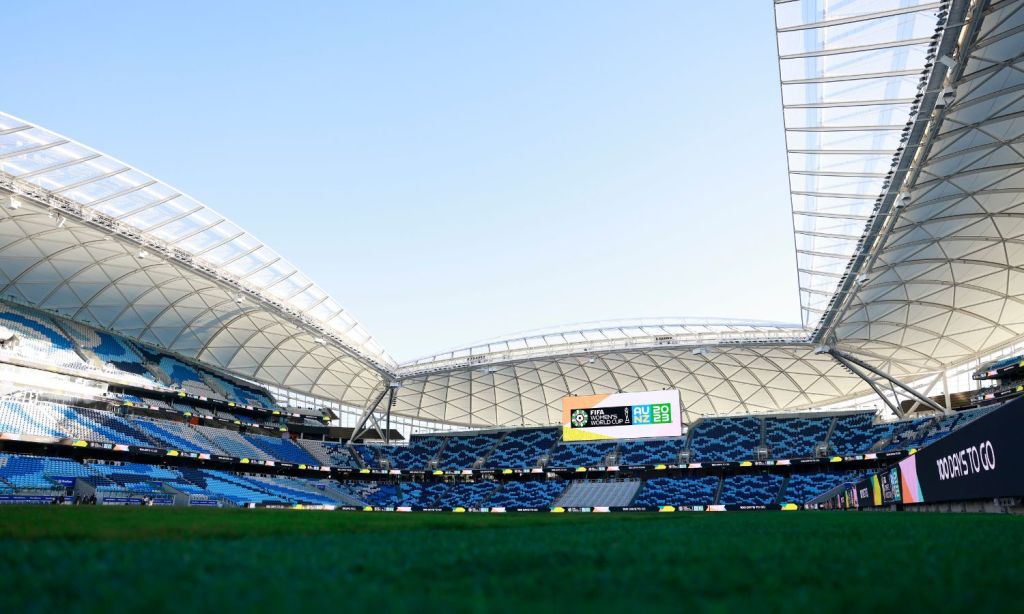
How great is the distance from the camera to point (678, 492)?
52281 millimetres

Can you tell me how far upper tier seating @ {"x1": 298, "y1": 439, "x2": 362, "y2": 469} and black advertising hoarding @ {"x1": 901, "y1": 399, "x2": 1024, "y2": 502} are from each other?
4943cm

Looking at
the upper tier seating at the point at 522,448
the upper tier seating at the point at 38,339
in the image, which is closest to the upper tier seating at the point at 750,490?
the upper tier seating at the point at 522,448

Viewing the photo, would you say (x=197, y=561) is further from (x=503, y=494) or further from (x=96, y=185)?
(x=503, y=494)

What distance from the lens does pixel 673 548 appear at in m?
4.86

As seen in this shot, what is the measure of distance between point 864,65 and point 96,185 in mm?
34201

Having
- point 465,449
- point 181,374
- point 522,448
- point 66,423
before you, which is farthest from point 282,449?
point 522,448

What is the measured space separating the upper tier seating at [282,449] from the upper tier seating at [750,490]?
34753 mm

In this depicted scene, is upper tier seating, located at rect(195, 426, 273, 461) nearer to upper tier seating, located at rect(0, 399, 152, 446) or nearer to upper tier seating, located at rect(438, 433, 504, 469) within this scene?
upper tier seating, located at rect(0, 399, 152, 446)

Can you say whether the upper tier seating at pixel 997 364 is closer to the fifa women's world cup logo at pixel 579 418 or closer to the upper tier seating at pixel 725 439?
the upper tier seating at pixel 725 439

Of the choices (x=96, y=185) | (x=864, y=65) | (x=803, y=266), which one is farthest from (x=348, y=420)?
(x=864, y=65)

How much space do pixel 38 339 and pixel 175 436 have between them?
11.0m

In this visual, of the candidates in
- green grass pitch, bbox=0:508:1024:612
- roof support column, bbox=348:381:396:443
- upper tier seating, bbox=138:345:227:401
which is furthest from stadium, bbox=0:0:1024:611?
roof support column, bbox=348:381:396:443

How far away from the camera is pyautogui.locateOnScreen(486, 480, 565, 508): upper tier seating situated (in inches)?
2172

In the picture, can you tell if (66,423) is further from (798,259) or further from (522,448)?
(798,259)
